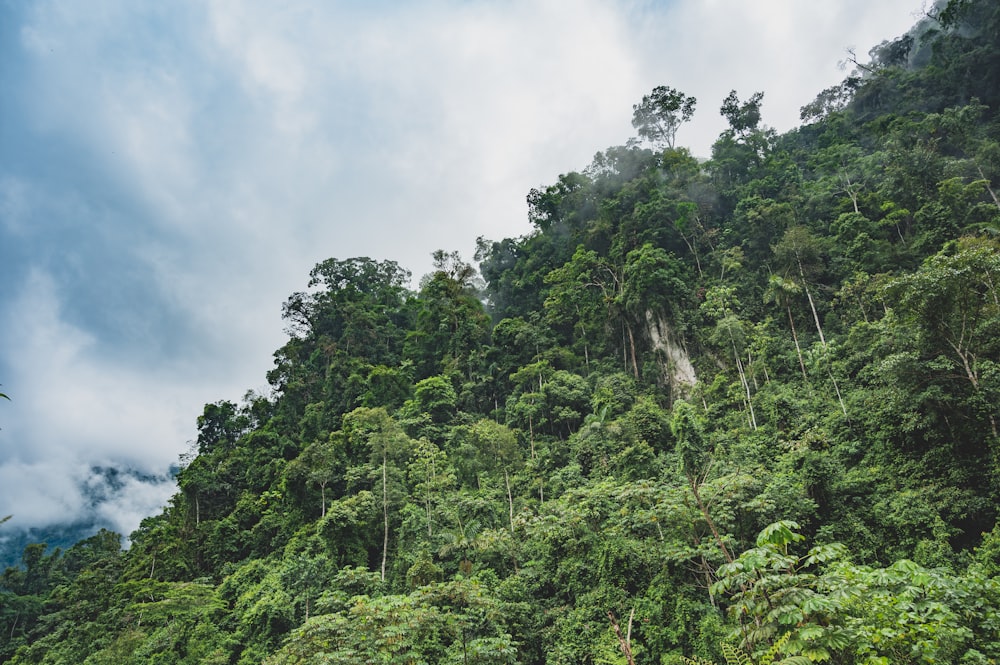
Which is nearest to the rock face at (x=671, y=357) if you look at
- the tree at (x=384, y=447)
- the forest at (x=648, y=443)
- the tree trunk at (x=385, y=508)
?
the forest at (x=648, y=443)

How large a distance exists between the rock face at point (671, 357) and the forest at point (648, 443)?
0.39 ft

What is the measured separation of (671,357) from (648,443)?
8.68 m

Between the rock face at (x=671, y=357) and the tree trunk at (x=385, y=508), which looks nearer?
the tree trunk at (x=385, y=508)

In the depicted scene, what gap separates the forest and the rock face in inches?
4.7

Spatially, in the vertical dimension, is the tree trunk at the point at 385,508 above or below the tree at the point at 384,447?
below

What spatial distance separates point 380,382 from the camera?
29281 millimetres

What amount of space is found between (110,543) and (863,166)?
2123 inches

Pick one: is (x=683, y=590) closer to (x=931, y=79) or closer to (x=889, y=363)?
(x=889, y=363)

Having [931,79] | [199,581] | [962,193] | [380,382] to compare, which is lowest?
[199,581]

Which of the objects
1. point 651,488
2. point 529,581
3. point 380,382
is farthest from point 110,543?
point 651,488

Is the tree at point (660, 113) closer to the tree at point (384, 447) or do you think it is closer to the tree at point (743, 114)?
the tree at point (743, 114)

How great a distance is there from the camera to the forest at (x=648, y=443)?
10.2m

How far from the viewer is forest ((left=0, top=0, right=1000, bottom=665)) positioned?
10.2 meters

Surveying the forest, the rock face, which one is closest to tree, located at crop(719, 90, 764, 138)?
the forest
